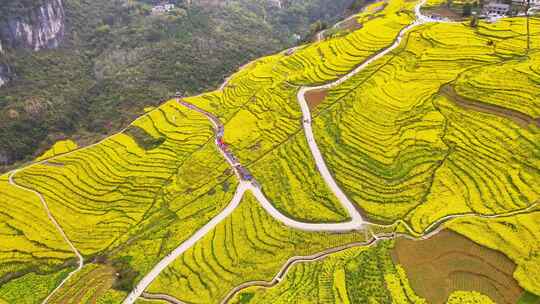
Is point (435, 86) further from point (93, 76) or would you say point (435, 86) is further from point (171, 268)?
point (93, 76)

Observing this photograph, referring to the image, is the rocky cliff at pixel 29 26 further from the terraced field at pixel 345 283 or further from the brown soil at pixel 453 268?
the brown soil at pixel 453 268

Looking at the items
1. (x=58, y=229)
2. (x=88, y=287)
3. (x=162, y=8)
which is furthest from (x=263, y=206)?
(x=162, y=8)

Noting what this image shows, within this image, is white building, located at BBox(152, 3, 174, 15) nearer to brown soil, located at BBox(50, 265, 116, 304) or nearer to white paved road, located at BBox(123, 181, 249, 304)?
white paved road, located at BBox(123, 181, 249, 304)

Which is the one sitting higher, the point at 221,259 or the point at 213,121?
the point at 213,121

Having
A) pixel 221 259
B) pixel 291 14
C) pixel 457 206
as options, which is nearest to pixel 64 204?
pixel 221 259

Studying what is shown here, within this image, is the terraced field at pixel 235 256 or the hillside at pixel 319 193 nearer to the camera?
the hillside at pixel 319 193

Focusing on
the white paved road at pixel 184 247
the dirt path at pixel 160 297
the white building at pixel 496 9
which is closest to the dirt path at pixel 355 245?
the dirt path at pixel 160 297

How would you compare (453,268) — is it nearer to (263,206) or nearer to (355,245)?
(355,245)
